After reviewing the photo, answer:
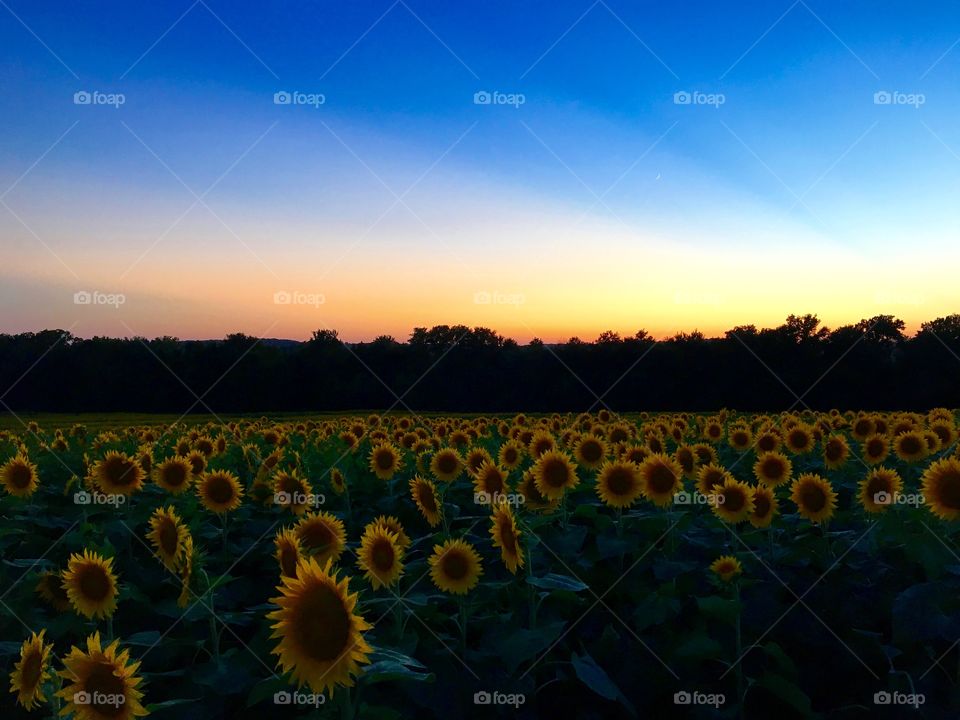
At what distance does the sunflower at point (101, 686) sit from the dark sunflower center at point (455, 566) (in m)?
1.96

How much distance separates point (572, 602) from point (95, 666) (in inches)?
121

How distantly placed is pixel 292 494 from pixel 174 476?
2.03 m

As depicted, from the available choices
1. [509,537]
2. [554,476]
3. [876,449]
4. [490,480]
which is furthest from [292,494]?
Answer: [876,449]

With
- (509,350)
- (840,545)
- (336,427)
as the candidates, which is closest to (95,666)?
(840,545)

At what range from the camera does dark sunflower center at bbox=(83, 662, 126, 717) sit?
116 inches

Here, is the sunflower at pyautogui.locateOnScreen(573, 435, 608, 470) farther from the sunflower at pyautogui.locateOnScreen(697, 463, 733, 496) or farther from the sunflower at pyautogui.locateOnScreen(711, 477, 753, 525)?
the sunflower at pyautogui.locateOnScreen(711, 477, 753, 525)

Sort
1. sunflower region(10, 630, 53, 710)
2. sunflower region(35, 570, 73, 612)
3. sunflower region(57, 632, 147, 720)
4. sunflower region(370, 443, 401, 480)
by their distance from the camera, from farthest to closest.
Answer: sunflower region(370, 443, 401, 480)
sunflower region(35, 570, 73, 612)
sunflower region(10, 630, 53, 710)
sunflower region(57, 632, 147, 720)

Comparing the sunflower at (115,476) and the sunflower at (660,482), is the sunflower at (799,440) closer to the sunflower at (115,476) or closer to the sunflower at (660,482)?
the sunflower at (660,482)

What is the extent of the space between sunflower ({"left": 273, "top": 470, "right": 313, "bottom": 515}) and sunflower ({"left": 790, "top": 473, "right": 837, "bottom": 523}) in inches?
167

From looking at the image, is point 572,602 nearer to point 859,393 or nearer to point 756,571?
point 756,571

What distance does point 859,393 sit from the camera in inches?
2079

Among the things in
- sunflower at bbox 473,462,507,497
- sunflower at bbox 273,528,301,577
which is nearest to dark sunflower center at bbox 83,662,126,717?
sunflower at bbox 273,528,301,577

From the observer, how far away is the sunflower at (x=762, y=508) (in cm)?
599

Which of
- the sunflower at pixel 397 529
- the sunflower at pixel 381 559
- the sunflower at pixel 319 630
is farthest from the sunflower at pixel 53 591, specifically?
the sunflower at pixel 319 630
